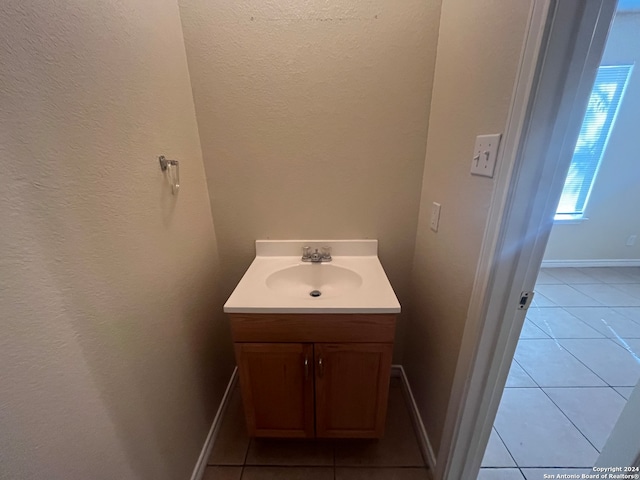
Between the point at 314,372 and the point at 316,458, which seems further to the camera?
the point at 316,458

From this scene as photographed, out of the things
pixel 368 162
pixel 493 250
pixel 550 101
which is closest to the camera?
pixel 550 101

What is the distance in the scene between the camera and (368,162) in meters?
1.17

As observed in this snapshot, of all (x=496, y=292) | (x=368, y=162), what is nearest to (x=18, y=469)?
(x=496, y=292)

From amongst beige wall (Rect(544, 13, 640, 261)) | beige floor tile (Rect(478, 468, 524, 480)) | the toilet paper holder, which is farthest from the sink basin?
beige wall (Rect(544, 13, 640, 261))

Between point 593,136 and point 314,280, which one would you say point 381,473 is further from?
point 593,136

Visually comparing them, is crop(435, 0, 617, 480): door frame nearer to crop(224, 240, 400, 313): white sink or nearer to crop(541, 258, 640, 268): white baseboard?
crop(224, 240, 400, 313): white sink

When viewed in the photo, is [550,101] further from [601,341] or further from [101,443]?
[601,341]

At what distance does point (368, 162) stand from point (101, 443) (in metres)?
1.28

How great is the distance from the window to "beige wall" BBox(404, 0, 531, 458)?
2.03m

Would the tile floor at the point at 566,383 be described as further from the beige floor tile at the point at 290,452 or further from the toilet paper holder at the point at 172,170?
the toilet paper holder at the point at 172,170

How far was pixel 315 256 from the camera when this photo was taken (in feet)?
4.11

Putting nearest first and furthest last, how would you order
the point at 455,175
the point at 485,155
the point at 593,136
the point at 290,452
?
1. the point at 485,155
2. the point at 455,175
3. the point at 290,452
4. the point at 593,136

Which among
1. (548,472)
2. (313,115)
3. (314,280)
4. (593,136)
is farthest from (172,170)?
(593,136)

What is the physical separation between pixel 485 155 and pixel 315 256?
31.6 inches
